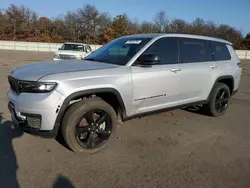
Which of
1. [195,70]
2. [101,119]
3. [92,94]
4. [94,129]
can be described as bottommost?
[94,129]

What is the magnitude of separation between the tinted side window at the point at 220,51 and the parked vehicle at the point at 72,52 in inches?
362

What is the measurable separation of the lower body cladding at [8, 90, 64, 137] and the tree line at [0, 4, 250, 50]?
53.0m

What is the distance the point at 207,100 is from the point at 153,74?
1949mm

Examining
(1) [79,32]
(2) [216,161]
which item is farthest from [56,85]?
(1) [79,32]

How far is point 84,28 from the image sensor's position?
5997 centimetres

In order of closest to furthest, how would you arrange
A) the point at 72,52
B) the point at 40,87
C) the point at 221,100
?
1. the point at 40,87
2. the point at 221,100
3. the point at 72,52

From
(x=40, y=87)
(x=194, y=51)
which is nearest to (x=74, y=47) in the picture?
(x=194, y=51)

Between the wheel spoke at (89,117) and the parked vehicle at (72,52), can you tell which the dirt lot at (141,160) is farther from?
the parked vehicle at (72,52)

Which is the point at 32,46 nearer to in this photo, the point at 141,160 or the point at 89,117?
the point at 89,117

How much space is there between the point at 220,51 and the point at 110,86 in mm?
3374

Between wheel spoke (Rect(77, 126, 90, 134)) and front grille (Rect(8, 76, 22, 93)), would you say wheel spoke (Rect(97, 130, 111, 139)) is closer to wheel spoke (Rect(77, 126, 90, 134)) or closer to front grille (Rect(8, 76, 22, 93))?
wheel spoke (Rect(77, 126, 90, 134))

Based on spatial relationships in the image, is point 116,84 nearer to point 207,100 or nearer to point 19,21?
point 207,100

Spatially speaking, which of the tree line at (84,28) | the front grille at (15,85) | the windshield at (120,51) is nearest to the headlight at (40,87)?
the front grille at (15,85)

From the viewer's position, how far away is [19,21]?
5769 centimetres
